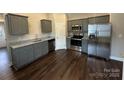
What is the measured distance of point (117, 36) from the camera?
12.6ft

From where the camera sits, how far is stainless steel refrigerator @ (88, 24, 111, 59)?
3.90m

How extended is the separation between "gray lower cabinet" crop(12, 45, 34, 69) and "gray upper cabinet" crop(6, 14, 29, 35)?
0.65 metres

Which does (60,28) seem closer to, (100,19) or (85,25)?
(85,25)

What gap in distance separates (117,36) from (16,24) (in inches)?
154

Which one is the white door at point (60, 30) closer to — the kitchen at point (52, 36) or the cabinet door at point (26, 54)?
the kitchen at point (52, 36)

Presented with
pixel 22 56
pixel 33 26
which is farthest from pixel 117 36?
pixel 33 26

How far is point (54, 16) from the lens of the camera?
5.93m

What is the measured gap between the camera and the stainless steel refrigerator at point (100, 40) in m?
3.90

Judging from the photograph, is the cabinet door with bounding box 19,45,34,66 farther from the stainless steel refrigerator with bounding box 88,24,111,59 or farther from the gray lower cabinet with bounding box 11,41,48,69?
the stainless steel refrigerator with bounding box 88,24,111,59

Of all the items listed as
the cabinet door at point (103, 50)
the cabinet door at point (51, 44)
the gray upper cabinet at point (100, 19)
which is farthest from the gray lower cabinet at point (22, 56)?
the gray upper cabinet at point (100, 19)
